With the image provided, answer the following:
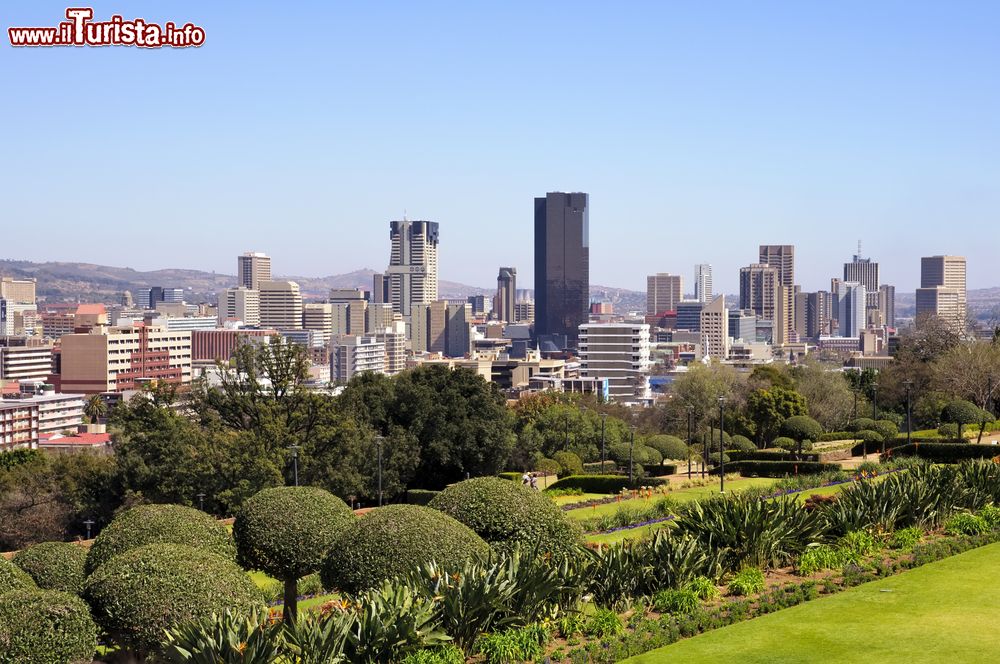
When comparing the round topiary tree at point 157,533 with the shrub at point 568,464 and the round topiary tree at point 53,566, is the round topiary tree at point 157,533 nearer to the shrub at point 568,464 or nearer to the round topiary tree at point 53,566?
the round topiary tree at point 53,566

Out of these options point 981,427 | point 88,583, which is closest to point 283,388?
point 981,427

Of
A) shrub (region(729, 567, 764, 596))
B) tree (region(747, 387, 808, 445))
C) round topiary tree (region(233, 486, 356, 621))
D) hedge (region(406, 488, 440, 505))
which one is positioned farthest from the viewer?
tree (region(747, 387, 808, 445))

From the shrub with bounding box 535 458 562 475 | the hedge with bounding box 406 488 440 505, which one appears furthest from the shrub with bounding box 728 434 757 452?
the hedge with bounding box 406 488 440 505

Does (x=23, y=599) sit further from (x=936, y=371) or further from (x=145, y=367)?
(x=145, y=367)

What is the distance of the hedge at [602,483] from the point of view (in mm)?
37281

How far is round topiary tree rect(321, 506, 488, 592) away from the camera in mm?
13023

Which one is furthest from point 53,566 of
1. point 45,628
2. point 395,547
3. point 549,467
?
point 549,467

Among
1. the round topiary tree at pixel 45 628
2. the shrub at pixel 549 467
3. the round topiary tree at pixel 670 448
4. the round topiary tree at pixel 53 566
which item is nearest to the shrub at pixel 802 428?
the round topiary tree at pixel 670 448

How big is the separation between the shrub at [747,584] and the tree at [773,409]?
37821 mm

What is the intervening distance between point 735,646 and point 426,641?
311 cm

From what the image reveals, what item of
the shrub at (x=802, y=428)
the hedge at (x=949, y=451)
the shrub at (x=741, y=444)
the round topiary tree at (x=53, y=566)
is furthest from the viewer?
the shrub at (x=741, y=444)

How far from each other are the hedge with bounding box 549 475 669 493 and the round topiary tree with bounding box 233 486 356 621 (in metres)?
22.0

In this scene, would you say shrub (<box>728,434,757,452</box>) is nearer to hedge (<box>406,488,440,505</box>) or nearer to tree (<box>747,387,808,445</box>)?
tree (<box>747,387,808,445</box>)

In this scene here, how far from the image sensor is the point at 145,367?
Answer: 184 meters
